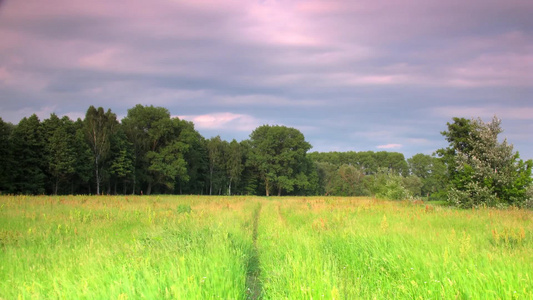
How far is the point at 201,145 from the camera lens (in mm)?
72375

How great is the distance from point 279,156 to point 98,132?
135 ft

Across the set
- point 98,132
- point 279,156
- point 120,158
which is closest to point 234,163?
point 279,156

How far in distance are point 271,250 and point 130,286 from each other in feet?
Answer: 14.9

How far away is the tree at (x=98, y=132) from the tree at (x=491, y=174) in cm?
4220

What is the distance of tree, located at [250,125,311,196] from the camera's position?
75.1 m

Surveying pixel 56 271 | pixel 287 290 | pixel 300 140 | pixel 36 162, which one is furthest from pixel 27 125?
pixel 300 140

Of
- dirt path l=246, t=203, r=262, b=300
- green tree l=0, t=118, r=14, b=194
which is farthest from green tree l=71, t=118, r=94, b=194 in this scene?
dirt path l=246, t=203, r=262, b=300

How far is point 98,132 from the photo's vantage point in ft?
148

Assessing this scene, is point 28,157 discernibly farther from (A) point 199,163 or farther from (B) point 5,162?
(A) point 199,163

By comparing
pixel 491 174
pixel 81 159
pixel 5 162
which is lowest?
pixel 491 174

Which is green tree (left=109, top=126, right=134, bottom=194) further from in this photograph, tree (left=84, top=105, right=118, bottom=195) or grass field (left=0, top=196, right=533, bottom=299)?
grass field (left=0, top=196, right=533, bottom=299)

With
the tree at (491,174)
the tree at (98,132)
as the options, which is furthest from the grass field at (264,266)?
the tree at (98,132)

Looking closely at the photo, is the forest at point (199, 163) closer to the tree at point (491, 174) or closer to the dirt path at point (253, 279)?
the tree at point (491, 174)

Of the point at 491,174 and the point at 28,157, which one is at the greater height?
the point at 28,157
